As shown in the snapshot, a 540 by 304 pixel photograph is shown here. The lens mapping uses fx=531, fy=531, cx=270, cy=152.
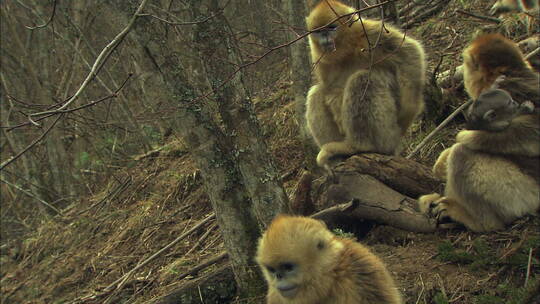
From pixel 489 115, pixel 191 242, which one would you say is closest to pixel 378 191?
pixel 489 115

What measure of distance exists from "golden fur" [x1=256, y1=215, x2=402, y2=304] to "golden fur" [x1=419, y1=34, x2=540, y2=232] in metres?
1.50

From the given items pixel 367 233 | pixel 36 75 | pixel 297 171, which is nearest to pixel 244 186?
pixel 367 233

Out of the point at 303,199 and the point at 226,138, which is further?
the point at 303,199

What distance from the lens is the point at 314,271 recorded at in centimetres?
343

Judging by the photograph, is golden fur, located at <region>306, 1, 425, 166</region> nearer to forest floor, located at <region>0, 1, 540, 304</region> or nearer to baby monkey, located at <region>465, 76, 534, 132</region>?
forest floor, located at <region>0, 1, 540, 304</region>

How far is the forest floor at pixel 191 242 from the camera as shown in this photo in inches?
162

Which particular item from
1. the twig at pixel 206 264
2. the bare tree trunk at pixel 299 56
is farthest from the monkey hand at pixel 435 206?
the bare tree trunk at pixel 299 56

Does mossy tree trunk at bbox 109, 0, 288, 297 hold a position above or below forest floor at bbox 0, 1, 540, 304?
above

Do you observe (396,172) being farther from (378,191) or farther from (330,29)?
(330,29)

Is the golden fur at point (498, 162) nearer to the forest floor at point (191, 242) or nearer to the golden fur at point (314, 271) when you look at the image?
the forest floor at point (191, 242)

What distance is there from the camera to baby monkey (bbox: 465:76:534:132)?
14.3 ft

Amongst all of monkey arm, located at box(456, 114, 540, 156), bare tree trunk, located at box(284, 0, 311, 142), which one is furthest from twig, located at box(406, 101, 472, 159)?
monkey arm, located at box(456, 114, 540, 156)

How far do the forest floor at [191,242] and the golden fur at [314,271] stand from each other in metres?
0.67

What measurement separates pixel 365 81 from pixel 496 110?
145 centimetres
